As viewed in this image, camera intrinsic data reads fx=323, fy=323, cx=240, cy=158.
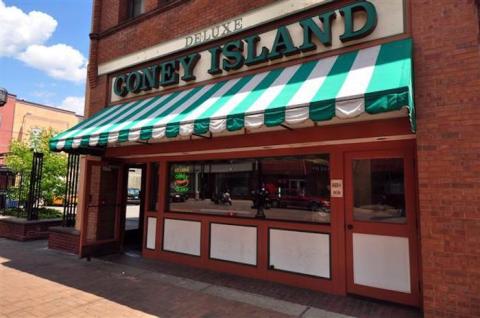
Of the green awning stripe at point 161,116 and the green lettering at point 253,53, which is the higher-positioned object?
the green lettering at point 253,53

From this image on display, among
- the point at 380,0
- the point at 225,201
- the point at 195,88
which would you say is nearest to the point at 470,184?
the point at 380,0

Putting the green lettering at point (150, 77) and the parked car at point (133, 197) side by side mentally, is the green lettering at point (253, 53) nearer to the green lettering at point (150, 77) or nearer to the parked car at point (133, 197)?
the green lettering at point (150, 77)

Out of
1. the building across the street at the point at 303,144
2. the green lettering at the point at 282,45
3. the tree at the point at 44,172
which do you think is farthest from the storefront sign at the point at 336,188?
the tree at the point at 44,172

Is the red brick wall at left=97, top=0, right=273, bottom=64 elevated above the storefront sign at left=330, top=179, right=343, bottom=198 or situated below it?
above

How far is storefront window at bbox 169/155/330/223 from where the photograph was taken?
5.91 meters

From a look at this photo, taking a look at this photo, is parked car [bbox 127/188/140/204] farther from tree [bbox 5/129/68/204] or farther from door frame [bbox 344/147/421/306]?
door frame [bbox 344/147/421/306]

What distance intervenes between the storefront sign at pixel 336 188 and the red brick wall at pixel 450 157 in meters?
1.40

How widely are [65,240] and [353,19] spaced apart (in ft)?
27.8

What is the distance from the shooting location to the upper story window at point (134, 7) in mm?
9477

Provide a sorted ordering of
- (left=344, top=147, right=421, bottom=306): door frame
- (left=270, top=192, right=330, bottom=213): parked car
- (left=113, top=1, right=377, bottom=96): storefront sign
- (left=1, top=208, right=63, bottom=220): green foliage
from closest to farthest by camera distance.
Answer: (left=344, top=147, right=421, bottom=306): door frame → (left=113, top=1, right=377, bottom=96): storefront sign → (left=270, top=192, right=330, bottom=213): parked car → (left=1, top=208, right=63, bottom=220): green foliage

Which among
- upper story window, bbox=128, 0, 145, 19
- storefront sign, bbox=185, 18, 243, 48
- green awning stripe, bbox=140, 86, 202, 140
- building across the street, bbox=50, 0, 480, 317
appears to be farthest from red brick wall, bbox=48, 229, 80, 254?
upper story window, bbox=128, 0, 145, 19

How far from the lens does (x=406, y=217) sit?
5.00 meters

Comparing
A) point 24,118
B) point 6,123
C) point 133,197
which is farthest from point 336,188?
point 24,118

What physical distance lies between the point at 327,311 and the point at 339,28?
4.51m
